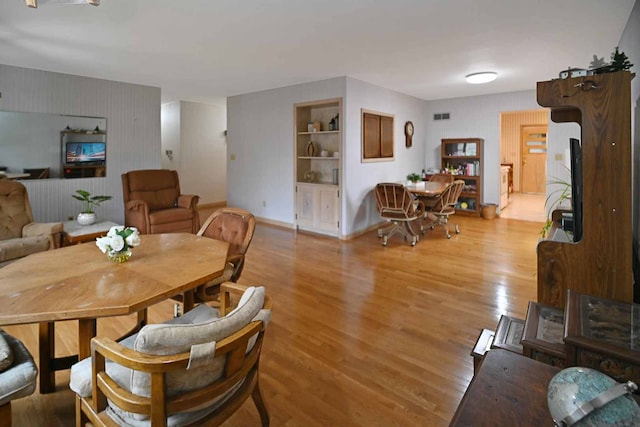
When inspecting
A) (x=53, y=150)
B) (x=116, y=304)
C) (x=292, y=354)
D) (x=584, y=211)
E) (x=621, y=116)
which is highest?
(x=53, y=150)

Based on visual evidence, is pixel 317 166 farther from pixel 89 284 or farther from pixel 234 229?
pixel 89 284

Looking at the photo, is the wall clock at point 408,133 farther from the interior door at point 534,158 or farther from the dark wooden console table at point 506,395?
the dark wooden console table at point 506,395

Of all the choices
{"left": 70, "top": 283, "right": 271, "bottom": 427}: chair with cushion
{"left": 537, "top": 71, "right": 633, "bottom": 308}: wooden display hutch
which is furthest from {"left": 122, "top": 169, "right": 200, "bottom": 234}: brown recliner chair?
{"left": 537, "top": 71, "right": 633, "bottom": 308}: wooden display hutch

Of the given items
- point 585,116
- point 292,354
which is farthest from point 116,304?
point 585,116

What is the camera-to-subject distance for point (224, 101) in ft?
25.6

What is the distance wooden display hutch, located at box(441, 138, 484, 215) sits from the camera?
23.9ft

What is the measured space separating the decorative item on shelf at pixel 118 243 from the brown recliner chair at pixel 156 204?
10.2 feet

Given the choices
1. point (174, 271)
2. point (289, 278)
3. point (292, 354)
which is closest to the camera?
point (174, 271)

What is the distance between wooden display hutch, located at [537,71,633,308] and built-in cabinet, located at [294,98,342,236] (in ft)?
13.1

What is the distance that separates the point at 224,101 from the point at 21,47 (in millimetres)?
4116

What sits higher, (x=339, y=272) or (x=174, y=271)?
(x=174, y=271)

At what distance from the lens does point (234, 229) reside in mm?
2725

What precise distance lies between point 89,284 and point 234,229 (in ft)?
3.81

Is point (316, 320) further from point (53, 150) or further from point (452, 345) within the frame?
point (53, 150)
